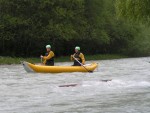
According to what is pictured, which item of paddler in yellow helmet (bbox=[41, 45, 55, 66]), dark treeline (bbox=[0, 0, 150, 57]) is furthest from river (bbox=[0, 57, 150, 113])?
dark treeline (bbox=[0, 0, 150, 57])

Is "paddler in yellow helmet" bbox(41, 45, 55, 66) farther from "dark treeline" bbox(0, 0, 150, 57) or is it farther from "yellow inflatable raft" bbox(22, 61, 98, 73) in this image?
"dark treeline" bbox(0, 0, 150, 57)

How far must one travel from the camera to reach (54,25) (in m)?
44.0

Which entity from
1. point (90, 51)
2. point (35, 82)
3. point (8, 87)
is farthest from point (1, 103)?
point (90, 51)

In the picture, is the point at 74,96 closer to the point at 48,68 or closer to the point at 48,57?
the point at 48,68

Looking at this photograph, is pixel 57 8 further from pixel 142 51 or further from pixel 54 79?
pixel 54 79

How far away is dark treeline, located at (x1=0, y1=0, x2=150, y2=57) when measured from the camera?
140 feet

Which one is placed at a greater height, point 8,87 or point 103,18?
point 103,18

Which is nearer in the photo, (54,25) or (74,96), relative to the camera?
(74,96)

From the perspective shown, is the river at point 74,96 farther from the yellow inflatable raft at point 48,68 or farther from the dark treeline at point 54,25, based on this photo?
the dark treeline at point 54,25

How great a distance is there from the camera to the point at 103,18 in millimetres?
50094

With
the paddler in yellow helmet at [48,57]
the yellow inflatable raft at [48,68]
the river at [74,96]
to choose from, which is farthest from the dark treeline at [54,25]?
the river at [74,96]

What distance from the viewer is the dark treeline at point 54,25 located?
42781 mm

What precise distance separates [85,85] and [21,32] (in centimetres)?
2615

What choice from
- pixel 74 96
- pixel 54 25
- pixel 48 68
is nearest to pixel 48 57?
pixel 48 68
